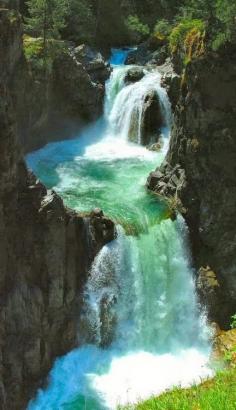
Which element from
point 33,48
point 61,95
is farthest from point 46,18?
point 61,95

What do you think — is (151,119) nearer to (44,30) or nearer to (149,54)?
(44,30)

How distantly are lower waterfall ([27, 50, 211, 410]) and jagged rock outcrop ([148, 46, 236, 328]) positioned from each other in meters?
1.04

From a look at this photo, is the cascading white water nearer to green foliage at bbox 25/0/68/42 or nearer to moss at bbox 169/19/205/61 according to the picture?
moss at bbox 169/19/205/61

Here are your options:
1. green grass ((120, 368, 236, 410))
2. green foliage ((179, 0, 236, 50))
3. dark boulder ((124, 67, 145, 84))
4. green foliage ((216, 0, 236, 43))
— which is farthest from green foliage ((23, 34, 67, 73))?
green grass ((120, 368, 236, 410))

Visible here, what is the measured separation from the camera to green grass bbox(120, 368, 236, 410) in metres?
8.30

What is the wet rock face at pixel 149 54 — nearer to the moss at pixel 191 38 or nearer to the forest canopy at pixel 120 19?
the forest canopy at pixel 120 19

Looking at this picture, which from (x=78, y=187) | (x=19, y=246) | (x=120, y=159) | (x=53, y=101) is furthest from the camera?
(x=53, y=101)

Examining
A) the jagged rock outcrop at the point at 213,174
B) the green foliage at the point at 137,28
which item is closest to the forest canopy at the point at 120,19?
the green foliage at the point at 137,28

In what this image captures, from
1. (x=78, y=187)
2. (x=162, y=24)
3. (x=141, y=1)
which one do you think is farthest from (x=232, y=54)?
(x=141, y=1)

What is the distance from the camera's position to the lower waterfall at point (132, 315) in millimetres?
21562

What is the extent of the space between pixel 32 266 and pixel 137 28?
34095 mm

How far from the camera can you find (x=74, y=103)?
124 ft

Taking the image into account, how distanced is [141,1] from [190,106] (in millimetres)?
33499

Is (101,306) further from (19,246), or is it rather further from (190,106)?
(190,106)
